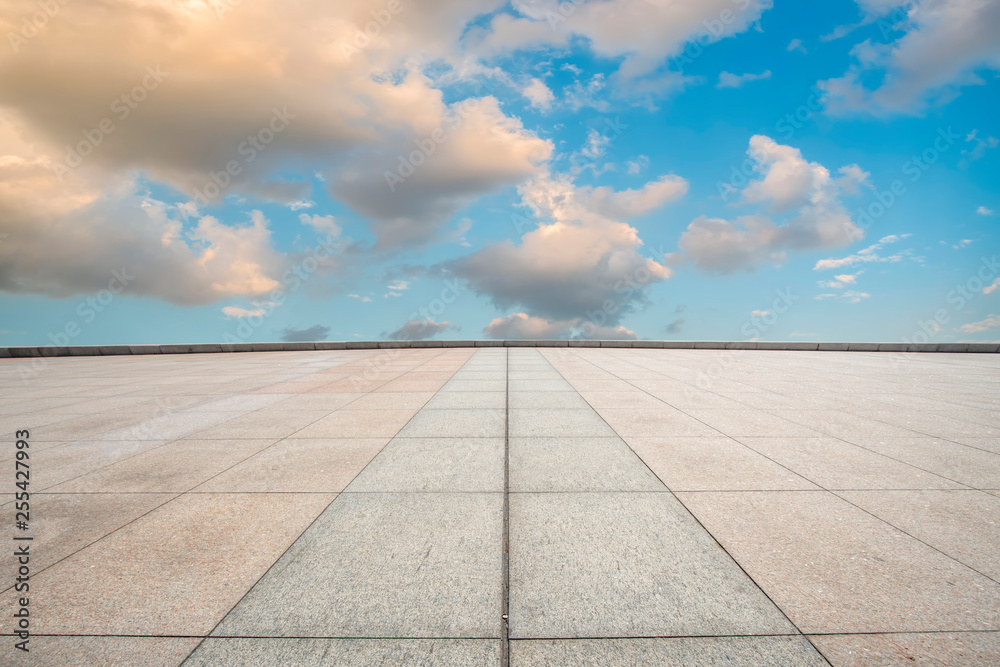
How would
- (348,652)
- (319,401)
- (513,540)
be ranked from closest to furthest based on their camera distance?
(348,652), (513,540), (319,401)

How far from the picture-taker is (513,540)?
122 inches

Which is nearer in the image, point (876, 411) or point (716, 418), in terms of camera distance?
point (716, 418)

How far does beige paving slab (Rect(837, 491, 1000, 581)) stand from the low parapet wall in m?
22.0

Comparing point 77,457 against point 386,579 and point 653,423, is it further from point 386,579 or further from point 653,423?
point 653,423

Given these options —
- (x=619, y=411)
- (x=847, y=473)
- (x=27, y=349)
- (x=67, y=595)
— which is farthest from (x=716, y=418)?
(x=27, y=349)

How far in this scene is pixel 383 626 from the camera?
2.29m

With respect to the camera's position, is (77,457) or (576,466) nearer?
(576,466)

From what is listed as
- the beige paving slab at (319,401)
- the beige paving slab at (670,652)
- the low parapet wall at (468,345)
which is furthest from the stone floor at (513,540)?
the low parapet wall at (468,345)

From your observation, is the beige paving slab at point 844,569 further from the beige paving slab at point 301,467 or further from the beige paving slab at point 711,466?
the beige paving slab at point 301,467

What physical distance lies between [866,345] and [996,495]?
25486 millimetres

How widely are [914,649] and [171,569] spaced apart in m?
4.49

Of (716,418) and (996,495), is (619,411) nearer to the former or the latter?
(716,418)

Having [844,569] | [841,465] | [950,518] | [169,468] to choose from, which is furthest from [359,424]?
[950,518]

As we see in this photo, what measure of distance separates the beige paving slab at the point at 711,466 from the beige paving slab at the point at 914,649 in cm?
179
